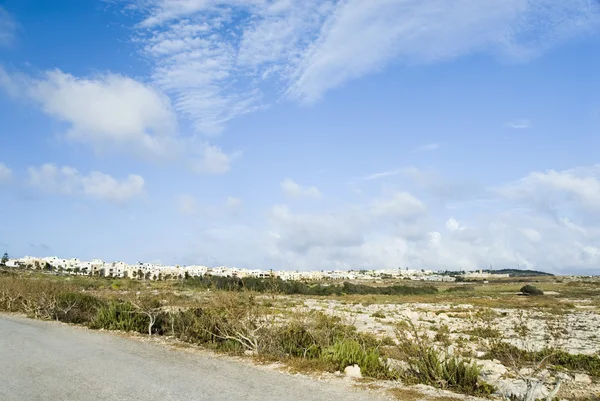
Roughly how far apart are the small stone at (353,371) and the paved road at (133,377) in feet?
3.66

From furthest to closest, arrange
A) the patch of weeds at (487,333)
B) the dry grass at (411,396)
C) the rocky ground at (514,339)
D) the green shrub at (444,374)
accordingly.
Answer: the patch of weeds at (487,333)
the rocky ground at (514,339)
the green shrub at (444,374)
the dry grass at (411,396)

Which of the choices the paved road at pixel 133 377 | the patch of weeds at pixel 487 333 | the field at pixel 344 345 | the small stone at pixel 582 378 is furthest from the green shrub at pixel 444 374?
the small stone at pixel 582 378

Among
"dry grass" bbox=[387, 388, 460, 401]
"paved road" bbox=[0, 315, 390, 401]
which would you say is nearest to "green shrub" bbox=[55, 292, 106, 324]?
"paved road" bbox=[0, 315, 390, 401]

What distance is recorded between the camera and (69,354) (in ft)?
44.8

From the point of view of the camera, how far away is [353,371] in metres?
11.5

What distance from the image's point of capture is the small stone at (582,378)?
46.6 feet

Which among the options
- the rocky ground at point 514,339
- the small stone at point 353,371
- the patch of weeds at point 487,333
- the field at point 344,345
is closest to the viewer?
the field at point 344,345

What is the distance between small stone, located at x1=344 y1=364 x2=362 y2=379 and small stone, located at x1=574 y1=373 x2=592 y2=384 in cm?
785

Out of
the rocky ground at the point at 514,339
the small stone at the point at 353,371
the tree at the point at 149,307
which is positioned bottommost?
the rocky ground at the point at 514,339

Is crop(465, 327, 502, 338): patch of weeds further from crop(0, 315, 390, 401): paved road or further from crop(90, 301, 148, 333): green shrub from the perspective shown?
crop(90, 301, 148, 333): green shrub

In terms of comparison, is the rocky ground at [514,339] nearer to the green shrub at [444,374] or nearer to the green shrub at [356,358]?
the green shrub at [444,374]

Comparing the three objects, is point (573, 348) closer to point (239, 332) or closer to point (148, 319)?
point (239, 332)

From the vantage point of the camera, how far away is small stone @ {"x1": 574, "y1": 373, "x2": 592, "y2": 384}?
14205 millimetres

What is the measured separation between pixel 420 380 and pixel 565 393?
4568 millimetres
